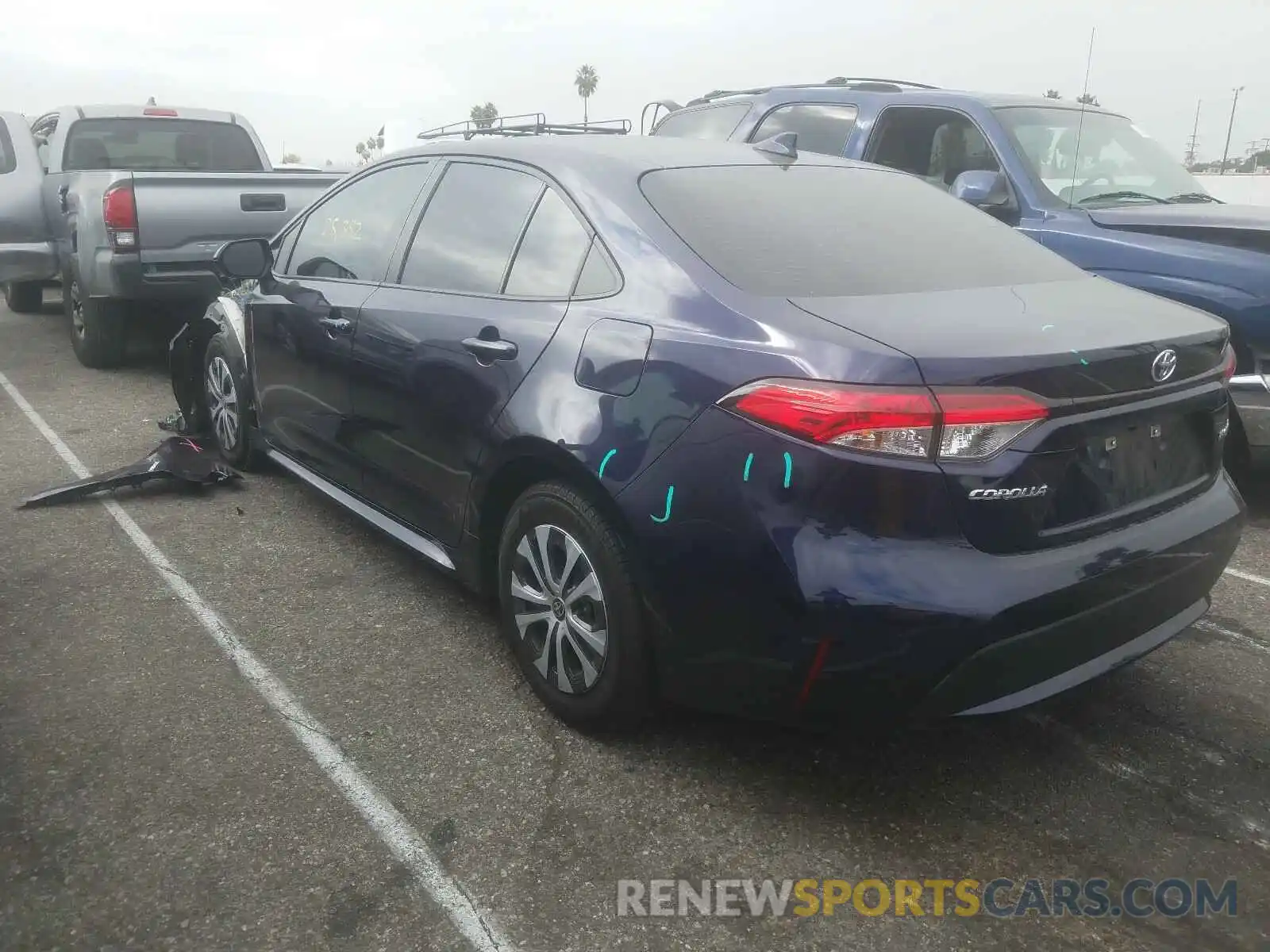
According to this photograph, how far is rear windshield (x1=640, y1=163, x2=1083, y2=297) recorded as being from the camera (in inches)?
109

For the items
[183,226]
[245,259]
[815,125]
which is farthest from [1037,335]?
[183,226]

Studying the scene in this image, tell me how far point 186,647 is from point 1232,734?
10.5 feet

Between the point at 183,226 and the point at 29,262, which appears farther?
the point at 29,262

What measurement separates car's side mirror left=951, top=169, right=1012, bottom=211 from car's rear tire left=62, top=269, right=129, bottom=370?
5.81 metres

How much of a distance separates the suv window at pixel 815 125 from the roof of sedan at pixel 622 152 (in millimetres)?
2836

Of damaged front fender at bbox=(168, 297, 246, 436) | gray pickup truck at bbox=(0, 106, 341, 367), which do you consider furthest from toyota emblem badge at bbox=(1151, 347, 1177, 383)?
gray pickup truck at bbox=(0, 106, 341, 367)

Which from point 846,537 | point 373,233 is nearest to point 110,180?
point 373,233

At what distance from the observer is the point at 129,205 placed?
6.85m

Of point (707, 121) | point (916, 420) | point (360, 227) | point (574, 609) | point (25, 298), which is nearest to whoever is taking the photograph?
point (916, 420)

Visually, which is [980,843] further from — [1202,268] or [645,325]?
[1202,268]

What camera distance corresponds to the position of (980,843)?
102 inches

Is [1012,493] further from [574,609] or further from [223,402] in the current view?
[223,402]

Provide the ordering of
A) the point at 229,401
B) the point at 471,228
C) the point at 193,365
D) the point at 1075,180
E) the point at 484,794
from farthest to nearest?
the point at 193,365 < the point at 1075,180 < the point at 229,401 < the point at 471,228 < the point at 484,794

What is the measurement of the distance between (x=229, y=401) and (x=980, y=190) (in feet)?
12.3
